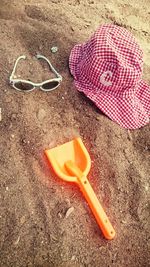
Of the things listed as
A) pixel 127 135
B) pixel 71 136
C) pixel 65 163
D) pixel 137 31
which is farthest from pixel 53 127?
pixel 137 31

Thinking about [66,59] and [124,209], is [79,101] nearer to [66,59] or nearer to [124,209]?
[66,59]

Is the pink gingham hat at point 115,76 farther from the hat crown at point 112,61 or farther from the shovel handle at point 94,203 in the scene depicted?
the shovel handle at point 94,203

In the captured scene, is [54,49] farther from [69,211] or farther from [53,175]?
[69,211]

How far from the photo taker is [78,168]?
2.12 m

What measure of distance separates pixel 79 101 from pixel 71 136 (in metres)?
0.25

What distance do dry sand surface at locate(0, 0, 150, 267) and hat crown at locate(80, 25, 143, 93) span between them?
0.16 metres

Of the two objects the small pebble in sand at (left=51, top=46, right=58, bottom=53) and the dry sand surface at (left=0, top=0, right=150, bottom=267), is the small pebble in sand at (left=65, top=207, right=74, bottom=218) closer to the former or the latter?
the dry sand surface at (left=0, top=0, right=150, bottom=267)

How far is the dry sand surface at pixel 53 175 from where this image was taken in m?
1.93

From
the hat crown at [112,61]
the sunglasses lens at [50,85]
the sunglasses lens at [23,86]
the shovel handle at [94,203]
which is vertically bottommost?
the shovel handle at [94,203]

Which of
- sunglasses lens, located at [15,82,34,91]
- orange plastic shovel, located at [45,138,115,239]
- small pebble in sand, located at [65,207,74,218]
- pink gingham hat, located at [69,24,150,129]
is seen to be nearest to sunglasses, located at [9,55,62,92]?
sunglasses lens, located at [15,82,34,91]

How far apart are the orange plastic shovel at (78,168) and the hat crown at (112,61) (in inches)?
15.9

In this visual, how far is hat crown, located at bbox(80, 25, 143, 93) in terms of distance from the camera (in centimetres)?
229

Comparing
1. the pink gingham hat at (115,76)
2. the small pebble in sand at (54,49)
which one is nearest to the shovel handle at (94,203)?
the pink gingham hat at (115,76)

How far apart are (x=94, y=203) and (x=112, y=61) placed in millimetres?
805
